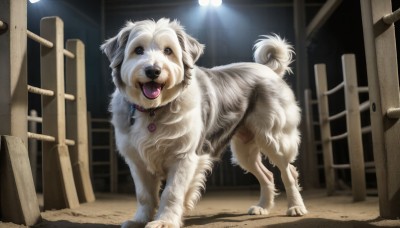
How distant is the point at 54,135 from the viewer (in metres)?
4.19

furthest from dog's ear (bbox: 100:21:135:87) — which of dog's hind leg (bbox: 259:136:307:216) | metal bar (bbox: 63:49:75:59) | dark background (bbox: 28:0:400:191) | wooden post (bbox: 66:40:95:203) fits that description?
dark background (bbox: 28:0:400:191)

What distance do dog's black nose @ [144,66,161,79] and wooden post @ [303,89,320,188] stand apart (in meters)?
5.37

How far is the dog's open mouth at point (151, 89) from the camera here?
2.65 m

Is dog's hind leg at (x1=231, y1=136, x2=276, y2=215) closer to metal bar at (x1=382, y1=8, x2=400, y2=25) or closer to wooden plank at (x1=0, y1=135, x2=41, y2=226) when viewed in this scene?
metal bar at (x1=382, y1=8, x2=400, y2=25)

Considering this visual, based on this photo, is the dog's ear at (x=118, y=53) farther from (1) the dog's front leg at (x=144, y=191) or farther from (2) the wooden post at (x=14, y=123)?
(2) the wooden post at (x=14, y=123)

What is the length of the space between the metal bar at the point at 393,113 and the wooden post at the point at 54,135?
2756 millimetres

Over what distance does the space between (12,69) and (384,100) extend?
241cm

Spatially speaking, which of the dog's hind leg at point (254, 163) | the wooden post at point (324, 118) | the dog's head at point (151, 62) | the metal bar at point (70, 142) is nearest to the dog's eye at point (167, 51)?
the dog's head at point (151, 62)

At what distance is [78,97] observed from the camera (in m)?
4.77

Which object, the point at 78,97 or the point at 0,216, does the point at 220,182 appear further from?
the point at 0,216

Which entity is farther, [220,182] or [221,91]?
[220,182]

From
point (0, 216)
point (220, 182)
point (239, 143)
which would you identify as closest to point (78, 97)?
point (239, 143)

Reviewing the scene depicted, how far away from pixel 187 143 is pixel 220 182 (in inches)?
253

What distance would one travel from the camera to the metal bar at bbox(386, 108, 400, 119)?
281cm
